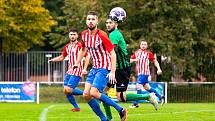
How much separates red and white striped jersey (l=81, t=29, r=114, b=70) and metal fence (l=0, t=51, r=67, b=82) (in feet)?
102

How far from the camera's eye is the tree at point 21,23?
45.0 m

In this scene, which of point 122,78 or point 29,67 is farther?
point 29,67

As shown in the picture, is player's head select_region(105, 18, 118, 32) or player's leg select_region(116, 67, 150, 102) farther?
player's leg select_region(116, 67, 150, 102)

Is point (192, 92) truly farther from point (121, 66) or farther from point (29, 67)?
point (121, 66)

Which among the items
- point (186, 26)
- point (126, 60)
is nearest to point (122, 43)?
point (126, 60)

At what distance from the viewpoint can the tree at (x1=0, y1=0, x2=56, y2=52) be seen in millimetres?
45031

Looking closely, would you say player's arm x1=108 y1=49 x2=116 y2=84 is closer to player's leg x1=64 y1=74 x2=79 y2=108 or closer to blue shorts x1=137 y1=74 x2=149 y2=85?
player's leg x1=64 y1=74 x2=79 y2=108

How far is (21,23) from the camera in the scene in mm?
46062

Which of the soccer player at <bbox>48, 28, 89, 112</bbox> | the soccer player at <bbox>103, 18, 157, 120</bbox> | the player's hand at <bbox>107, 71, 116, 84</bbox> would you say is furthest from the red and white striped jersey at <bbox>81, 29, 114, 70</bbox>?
the soccer player at <bbox>48, 28, 89, 112</bbox>

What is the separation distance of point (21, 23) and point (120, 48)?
3318 centimetres

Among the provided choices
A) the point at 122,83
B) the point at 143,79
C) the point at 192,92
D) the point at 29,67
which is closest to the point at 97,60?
the point at 122,83

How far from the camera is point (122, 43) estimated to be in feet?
44.9

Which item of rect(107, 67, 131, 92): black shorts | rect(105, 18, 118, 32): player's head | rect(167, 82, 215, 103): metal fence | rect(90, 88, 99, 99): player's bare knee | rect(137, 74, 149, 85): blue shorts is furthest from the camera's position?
rect(167, 82, 215, 103): metal fence

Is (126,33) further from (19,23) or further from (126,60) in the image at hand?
(126,60)
